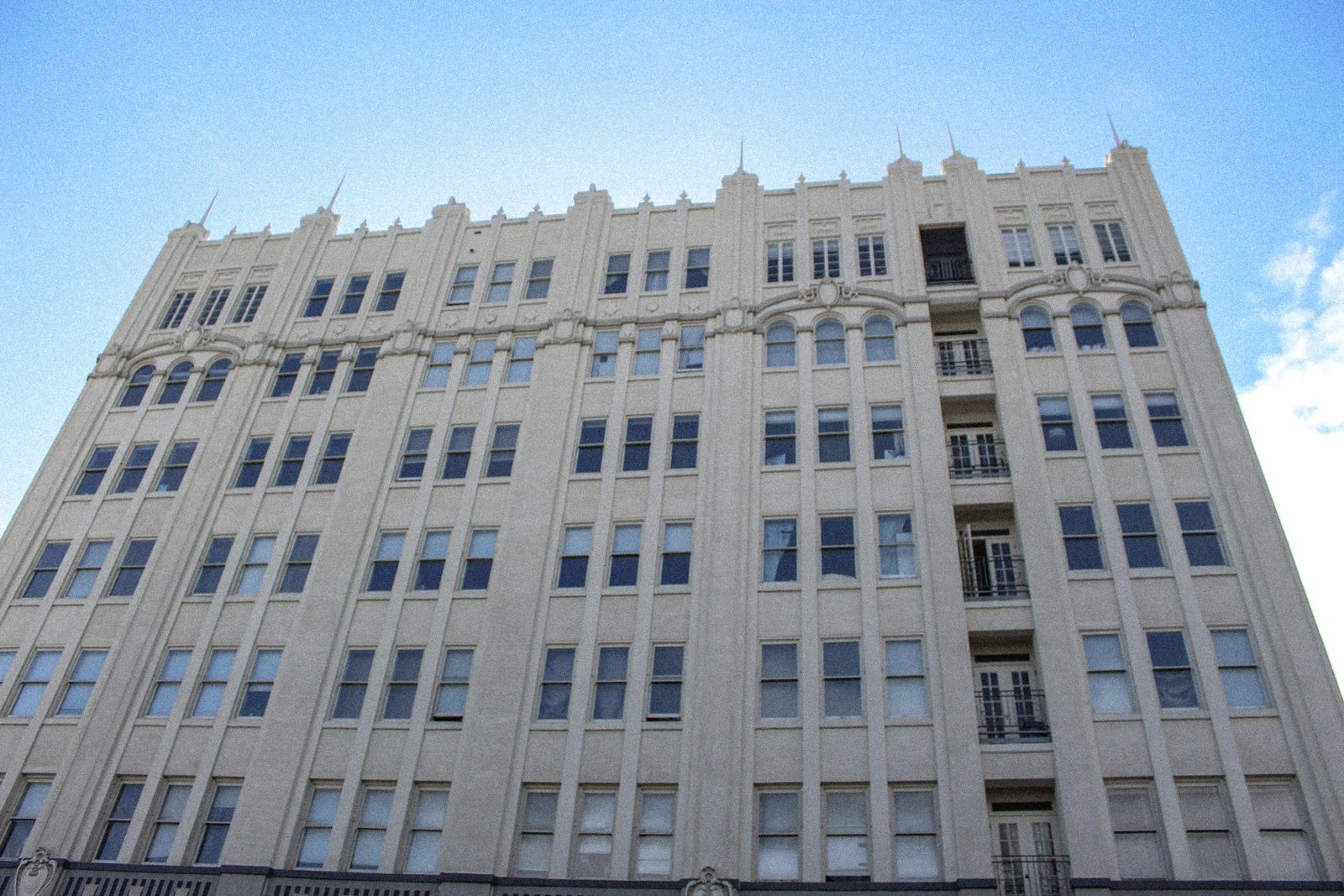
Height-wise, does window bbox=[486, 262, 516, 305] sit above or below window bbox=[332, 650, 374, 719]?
above

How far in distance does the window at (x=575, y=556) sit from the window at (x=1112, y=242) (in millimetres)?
18254

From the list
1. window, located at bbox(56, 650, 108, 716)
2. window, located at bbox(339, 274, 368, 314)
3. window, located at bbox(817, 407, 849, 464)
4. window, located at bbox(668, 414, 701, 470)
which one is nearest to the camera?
window, located at bbox(56, 650, 108, 716)

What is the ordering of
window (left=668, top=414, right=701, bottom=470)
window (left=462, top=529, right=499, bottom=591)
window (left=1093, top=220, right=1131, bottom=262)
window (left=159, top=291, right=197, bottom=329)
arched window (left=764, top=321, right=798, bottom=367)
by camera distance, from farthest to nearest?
window (left=159, top=291, right=197, bottom=329)
window (left=1093, top=220, right=1131, bottom=262)
arched window (left=764, top=321, right=798, bottom=367)
window (left=668, top=414, right=701, bottom=470)
window (left=462, top=529, right=499, bottom=591)

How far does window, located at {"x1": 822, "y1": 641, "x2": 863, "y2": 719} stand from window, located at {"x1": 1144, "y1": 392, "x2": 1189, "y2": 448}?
34.1 feet

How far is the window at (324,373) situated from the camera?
3384 cm

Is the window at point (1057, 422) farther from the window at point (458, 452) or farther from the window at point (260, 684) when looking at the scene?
the window at point (260, 684)

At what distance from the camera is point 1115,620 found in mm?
24812

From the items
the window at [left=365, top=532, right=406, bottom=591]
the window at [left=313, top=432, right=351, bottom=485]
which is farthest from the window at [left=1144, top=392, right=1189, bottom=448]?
the window at [left=313, top=432, right=351, bottom=485]

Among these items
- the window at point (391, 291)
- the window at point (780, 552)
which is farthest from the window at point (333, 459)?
the window at point (780, 552)

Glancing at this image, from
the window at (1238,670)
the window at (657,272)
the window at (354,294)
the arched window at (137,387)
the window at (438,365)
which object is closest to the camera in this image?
the window at (1238,670)

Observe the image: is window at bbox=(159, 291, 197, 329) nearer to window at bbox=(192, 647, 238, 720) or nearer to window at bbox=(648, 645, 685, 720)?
window at bbox=(192, 647, 238, 720)

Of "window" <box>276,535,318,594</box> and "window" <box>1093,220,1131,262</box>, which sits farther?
"window" <box>1093,220,1131,262</box>

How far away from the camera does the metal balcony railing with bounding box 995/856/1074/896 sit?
21.9 metres

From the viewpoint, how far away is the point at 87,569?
30312mm
